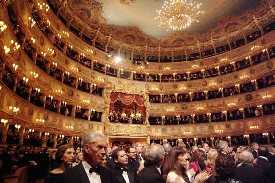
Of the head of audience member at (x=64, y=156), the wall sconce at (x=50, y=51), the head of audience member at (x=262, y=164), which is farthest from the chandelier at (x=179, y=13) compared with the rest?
the head of audience member at (x=64, y=156)

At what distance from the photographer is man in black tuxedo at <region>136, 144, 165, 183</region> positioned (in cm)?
420

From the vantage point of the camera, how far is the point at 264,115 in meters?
22.7

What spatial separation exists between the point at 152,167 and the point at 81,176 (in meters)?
1.60

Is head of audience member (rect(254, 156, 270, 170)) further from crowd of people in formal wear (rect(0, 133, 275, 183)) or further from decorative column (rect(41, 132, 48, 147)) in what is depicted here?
decorative column (rect(41, 132, 48, 147))

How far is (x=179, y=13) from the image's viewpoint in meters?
25.7

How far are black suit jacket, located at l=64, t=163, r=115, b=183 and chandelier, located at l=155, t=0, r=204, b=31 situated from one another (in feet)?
80.6

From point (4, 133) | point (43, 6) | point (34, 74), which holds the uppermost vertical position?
point (43, 6)

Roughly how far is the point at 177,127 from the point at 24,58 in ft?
59.4

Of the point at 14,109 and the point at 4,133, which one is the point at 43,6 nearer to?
the point at 14,109

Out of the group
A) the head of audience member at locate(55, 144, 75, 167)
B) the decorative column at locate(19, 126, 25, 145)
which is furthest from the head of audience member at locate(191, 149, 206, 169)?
the decorative column at locate(19, 126, 25, 145)

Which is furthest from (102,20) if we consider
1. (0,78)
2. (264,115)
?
(264,115)

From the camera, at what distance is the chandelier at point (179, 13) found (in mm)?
25469

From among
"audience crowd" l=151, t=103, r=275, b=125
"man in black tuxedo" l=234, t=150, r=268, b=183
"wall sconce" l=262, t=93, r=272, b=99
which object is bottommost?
"man in black tuxedo" l=234, t=150, r=268, b=183

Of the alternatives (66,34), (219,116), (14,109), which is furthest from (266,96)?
(14,109)
